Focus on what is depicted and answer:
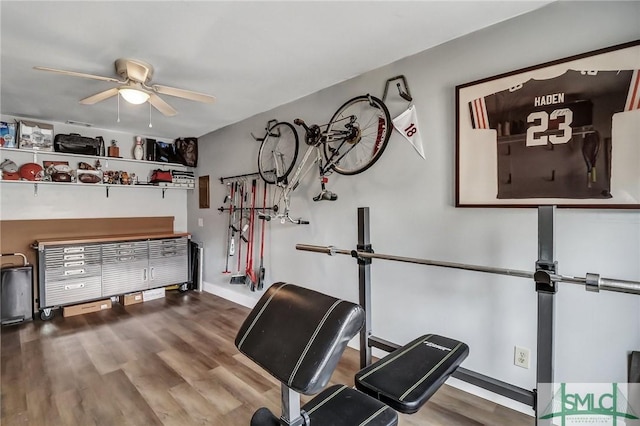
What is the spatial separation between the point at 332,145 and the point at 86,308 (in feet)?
12.1

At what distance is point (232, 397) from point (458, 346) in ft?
5.21

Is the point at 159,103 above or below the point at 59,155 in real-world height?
above

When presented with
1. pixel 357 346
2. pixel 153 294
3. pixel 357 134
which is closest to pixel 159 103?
pixel 357 134

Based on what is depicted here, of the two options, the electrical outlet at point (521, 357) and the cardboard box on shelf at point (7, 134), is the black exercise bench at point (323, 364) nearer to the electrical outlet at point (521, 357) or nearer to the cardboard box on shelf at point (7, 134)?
the electrical outlet at point (521, 357)

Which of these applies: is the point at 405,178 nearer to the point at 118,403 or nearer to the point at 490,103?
the point at 490,103

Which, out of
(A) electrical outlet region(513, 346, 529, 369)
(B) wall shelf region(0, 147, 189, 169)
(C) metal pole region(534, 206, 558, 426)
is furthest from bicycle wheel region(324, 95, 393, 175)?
(B) wall shelf region(0, 147, 189, 169)

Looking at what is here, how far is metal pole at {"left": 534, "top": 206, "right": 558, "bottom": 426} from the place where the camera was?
4.42 ft

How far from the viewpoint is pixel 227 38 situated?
6.88 ft

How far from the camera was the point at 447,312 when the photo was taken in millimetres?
2234

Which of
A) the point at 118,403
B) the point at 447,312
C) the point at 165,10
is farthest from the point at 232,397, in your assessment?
the point at 165,10

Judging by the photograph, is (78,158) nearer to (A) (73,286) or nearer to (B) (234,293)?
(A) (73,286)

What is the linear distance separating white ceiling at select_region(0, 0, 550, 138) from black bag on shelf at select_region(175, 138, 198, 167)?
5.93ft

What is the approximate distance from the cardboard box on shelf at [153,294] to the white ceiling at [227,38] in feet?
8.55

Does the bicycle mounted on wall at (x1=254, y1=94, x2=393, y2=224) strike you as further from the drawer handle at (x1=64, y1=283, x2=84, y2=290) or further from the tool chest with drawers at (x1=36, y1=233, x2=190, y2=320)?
the drawer handle at (x1=64, y1=283, x2=84, y2=290)
